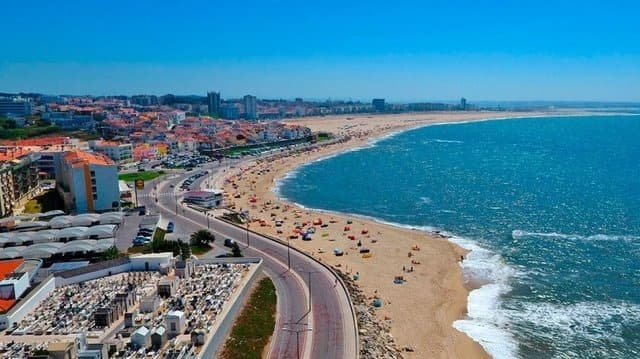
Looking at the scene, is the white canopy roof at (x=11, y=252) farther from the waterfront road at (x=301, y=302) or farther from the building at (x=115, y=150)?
the building at (x=115, y=150)

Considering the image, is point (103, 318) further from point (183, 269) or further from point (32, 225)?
point (32, 225)

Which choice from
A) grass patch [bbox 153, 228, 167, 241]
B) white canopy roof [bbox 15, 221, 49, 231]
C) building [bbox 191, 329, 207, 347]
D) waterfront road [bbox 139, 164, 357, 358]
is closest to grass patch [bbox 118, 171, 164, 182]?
waterfront road [bbox 139, 164, 357, 358]

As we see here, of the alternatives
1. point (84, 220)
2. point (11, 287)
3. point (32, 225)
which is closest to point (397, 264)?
point (11, 287)

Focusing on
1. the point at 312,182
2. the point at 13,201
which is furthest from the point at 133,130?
the point at 13,201

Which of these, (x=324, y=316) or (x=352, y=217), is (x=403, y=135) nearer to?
(x=352, y=217)

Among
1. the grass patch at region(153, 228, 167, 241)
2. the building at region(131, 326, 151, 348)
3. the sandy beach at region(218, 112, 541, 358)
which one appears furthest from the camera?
the grass patch at region(153, 228, 167, 241)

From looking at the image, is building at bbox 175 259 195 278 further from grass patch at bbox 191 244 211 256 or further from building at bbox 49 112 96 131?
building at bbox 49 112 96 131

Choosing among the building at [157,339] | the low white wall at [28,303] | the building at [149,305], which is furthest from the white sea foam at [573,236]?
the low white wall at [28,303]
